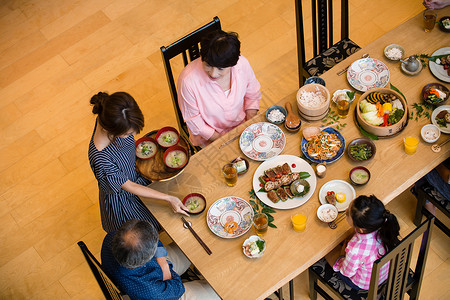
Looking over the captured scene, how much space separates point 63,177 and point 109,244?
1.47 metres

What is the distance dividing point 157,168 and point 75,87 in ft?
5.98

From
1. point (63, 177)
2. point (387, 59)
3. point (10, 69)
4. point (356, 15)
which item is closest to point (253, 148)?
point (387, 59)

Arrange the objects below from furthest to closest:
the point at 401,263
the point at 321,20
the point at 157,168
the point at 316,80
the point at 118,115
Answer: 1. the point at 321,20
2. the point at 316,80
3. the point at 157,168
4. the point at 118,115
5. the point at 401,263

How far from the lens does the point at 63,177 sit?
364 cm

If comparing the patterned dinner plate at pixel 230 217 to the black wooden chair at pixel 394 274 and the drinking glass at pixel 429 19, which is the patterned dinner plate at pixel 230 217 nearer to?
the black wooden chair at pixel 394 274

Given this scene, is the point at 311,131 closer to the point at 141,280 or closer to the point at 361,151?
the point at 361,151

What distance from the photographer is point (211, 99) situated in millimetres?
2756

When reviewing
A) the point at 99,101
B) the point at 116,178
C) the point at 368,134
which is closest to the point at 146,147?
the point at 116,178

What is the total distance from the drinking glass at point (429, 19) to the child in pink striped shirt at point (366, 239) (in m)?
1.25

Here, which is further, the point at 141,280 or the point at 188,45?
the point at 188,45

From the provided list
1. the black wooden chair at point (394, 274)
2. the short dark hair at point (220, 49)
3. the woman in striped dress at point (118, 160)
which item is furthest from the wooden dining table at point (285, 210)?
the short dark hair at point (220, 49)

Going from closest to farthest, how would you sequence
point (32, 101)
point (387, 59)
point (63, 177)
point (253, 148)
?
point (253, 148) → point (387, 59) → point (63, 177) → point (32, 101)

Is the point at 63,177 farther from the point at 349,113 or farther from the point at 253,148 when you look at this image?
the point at 349,113

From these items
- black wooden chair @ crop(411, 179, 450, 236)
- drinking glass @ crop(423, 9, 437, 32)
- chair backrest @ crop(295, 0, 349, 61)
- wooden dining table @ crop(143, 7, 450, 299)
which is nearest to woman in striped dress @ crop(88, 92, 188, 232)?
wooden dining table @ crop(143, 7, 450, 299)
